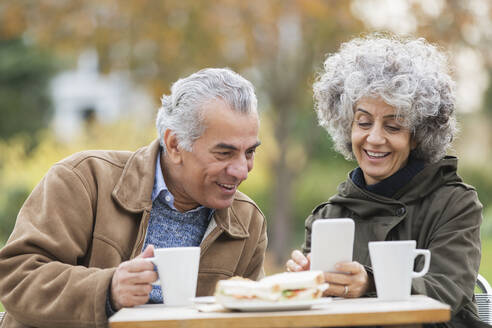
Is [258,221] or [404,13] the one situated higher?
[404,13]

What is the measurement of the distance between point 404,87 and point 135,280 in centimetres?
150

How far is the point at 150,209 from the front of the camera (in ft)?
11.4

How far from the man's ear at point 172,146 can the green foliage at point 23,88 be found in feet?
65.4

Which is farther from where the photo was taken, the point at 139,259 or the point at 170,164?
the point at 170,164

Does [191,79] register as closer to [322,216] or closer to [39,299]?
[322,216]

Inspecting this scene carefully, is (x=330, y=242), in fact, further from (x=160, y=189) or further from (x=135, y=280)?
(x=160, y=189)

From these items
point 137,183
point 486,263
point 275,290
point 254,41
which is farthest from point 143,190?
point 486,263

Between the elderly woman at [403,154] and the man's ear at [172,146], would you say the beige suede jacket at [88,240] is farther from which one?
the elderly woman at [403,154]

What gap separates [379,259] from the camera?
8.70 ft

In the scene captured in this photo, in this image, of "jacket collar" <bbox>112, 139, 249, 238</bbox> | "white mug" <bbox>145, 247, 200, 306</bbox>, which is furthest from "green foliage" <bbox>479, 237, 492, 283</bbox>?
"white mug" <bbox>145, 247, 200, 306</bbox>

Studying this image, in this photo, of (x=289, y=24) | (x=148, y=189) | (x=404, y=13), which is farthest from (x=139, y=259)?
(x=289, y=24)

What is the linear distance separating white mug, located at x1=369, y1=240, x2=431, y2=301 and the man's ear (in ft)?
4.18

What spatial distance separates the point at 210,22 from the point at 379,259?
7498 mm

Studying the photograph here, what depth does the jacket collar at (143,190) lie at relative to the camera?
3.49 metres
